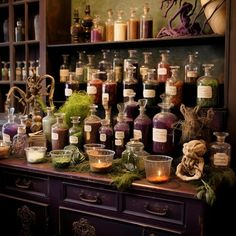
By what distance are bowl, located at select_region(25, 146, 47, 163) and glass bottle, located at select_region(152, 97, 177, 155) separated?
66cm

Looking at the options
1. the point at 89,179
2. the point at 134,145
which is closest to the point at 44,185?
the point at 89,179

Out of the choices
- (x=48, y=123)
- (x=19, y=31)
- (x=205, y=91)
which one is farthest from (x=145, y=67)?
(x=19, y=31)

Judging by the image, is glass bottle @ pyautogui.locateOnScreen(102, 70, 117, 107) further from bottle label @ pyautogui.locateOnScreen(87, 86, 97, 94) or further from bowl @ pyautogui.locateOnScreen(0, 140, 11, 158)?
bowl @ pyautogui.locateOnScreen(0, 140, 11, 158)

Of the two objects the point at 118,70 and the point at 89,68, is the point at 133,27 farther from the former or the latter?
the point at 89,68

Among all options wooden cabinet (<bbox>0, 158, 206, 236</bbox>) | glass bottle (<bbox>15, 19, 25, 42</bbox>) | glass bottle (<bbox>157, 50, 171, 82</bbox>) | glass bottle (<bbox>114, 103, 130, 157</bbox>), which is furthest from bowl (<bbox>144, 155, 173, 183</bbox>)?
glass bottle (<bbox>15, 19, 25, 42</bbox>)

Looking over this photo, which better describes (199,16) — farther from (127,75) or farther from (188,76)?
(127,75)

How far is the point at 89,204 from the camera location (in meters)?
1.83

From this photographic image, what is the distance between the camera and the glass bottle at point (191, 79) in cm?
215

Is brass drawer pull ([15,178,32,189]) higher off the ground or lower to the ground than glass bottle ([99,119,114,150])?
lower

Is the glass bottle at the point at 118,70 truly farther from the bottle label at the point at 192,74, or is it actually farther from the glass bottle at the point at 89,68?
the bottle label at the point at 192,74

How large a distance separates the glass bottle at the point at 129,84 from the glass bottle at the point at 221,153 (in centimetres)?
66

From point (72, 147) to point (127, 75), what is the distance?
58 centimetres

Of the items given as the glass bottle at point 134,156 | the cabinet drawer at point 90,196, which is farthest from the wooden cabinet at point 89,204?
the glass bottle at point 134,156

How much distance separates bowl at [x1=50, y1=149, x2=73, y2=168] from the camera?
1.94 metres
